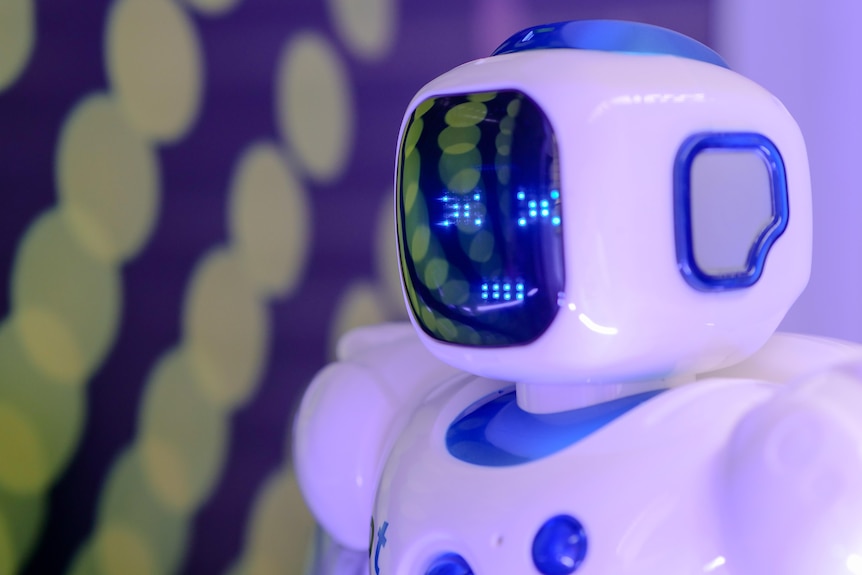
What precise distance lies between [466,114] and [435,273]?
0.38 feet

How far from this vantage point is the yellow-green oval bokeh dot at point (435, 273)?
2.07 feet

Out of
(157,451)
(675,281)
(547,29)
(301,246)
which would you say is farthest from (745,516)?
(157,451)

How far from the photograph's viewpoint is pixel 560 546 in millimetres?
579

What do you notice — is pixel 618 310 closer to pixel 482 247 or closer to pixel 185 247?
pixel 482 247

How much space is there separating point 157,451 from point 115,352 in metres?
0.17

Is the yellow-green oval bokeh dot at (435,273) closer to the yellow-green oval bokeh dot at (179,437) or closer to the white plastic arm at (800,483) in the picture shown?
the white plastic arm at (800,483)

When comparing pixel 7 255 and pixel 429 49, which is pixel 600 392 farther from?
pixel 7 255

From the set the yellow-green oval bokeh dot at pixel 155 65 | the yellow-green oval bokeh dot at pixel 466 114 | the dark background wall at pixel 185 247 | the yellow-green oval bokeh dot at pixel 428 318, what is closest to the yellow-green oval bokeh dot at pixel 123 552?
the dark background wall at pixel 185 247

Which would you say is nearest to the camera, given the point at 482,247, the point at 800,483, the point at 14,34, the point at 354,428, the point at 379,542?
the point at 800,483

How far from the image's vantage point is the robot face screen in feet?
1.88

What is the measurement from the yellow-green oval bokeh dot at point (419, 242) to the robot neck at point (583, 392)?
14 cm

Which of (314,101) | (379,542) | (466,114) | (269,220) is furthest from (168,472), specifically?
(466,114)

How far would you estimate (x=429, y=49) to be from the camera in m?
1.30

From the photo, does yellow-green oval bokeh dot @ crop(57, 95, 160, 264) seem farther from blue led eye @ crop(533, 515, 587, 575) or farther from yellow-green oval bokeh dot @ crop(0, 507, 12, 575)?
blue led eye @ crop(533, 515, 587, 575)
